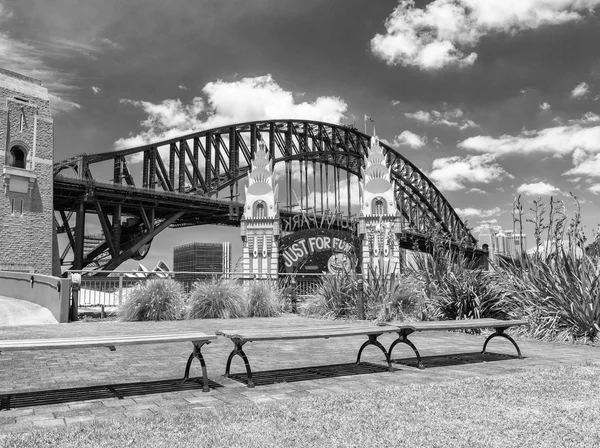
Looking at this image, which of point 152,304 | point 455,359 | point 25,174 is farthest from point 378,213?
point 25,174

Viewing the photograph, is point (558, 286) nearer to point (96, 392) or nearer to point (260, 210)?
point (96, 392)

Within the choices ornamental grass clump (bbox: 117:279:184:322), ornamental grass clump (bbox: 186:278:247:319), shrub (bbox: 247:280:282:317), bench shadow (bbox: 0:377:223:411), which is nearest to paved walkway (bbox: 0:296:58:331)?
ornamental grass clump (bbox: 117:279:184:322)

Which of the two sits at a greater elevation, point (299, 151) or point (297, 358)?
point (299, 151)

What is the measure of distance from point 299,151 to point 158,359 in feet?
221

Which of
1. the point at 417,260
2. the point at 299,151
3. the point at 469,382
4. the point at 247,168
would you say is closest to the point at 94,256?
the point at 247,168

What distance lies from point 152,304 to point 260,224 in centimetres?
1131

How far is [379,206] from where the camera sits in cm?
2769

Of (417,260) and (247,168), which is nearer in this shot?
(417,260)

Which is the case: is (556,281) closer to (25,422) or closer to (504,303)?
(504,303)

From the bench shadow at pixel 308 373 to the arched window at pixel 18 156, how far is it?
104 feet

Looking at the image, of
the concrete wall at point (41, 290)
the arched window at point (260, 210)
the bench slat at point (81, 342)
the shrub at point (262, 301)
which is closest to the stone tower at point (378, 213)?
the arched window at point (260, 210)

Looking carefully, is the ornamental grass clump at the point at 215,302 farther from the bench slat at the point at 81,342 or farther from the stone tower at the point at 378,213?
the stone tower at the point at 378,213

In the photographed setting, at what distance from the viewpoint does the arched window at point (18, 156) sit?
32.5 metres

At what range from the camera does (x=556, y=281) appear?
9836mm
